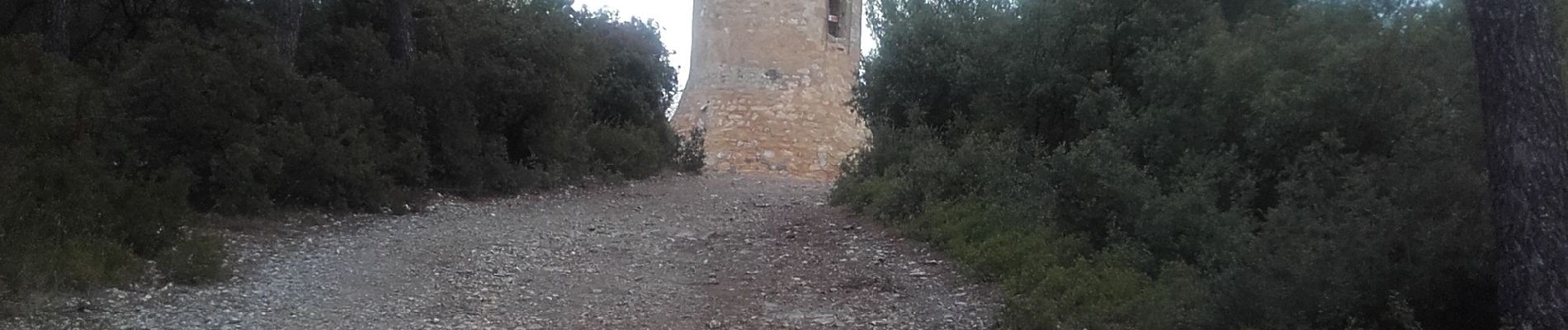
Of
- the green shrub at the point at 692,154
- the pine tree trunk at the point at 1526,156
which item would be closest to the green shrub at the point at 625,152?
the green shrub at the point at 692,154

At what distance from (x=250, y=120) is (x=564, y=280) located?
367 centimetres

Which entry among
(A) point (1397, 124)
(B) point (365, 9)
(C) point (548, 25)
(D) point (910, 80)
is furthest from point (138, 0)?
(A) point (1397, 124)

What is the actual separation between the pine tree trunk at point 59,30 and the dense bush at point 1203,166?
6935 millimetres

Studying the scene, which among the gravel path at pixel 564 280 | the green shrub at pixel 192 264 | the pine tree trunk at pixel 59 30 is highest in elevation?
the pine tree trunk at pixel 59 30

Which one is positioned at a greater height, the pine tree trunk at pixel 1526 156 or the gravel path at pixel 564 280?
the pine tree trunk at pixel 1526 156

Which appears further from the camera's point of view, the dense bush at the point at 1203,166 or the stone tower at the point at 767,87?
the stone tower at the point at 767,87

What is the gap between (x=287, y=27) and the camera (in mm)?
11742

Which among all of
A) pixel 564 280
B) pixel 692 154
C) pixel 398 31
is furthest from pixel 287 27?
pixel 692 154

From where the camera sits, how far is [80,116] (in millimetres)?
8742

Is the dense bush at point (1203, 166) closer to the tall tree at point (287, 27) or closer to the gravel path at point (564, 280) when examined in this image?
the gravel path at point (564, 280)

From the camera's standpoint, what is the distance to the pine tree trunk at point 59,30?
10.0 meters

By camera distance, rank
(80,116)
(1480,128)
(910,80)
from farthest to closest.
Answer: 1. (910,80)
2. (80,116)
3. (1480,128)

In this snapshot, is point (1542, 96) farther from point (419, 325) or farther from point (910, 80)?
point (910, 80)

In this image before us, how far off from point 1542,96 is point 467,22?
11.3 meters
